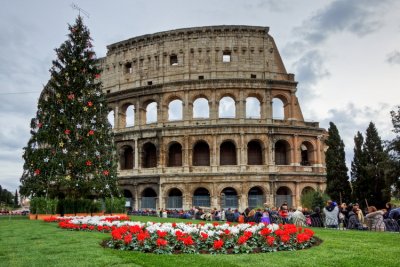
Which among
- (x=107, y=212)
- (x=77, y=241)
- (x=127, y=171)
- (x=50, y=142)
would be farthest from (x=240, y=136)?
(x=77, y=241)

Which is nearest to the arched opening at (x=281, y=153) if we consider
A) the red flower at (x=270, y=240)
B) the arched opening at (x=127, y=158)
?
the arched opening at (x=127, y=158)

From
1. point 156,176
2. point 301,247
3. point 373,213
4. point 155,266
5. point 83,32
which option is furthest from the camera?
point 156,176

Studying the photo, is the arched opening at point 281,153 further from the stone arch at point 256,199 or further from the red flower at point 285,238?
the red flower at point 285,238

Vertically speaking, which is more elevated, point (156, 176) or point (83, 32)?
point (83, 32)

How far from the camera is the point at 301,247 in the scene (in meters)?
10.7

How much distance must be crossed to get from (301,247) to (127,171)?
32.5 m

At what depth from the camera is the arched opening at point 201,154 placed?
4088cm

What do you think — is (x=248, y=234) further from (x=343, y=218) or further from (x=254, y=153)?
(x=254, y=153)

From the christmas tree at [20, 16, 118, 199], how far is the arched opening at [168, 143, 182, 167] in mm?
13500

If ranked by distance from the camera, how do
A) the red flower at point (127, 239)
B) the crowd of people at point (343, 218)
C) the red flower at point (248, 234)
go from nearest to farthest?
the red flower at point (127, 239)
the red flower at point (248, 234)
the crowd of people at point (343, 218)

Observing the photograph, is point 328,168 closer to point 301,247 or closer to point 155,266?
point 301,247

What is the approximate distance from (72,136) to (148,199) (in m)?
15.6

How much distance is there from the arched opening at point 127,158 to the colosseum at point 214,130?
115mm

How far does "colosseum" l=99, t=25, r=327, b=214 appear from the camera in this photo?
127ft
